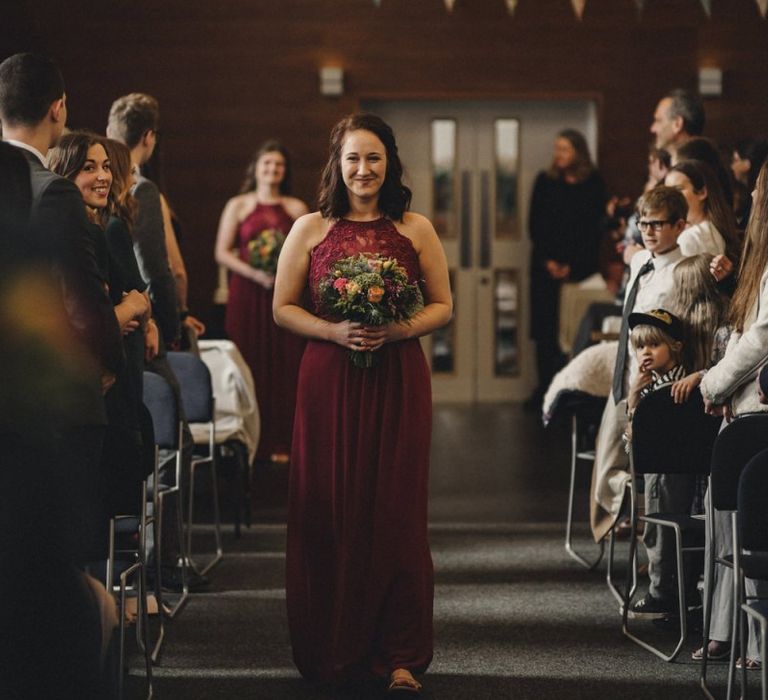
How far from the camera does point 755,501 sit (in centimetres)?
332

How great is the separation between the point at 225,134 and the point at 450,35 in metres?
1.98

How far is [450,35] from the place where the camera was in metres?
10.7

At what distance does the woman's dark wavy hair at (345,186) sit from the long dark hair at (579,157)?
6.35 m

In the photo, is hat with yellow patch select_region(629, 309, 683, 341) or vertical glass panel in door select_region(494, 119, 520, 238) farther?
vertical glass panel in door select_region(494, 119, 520, 238)

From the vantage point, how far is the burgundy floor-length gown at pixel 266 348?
827cm

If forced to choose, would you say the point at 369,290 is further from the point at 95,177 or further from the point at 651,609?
the point at 651,609

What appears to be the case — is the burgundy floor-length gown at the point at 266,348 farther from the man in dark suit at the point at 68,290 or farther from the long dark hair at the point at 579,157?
the man in dark suit at the point at 68,290

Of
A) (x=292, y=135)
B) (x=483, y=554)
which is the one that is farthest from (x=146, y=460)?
(x=292, y=135)

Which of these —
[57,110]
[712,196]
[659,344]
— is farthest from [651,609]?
[57,110]

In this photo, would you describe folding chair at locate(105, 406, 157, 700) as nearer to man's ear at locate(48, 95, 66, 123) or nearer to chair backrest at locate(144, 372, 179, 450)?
chair backrest at locate(144, 372, 179, 450)

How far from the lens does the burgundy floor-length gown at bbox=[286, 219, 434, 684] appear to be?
13.4 feet

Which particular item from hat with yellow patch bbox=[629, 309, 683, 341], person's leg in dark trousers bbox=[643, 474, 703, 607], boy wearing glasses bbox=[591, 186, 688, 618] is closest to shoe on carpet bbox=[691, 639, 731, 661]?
person's leg in dark trousers bbox=[643, 474, 703, 607]

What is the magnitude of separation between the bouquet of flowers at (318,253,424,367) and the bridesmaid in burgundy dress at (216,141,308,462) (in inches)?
166

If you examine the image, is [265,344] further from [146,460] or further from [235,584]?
A: [146,460]
